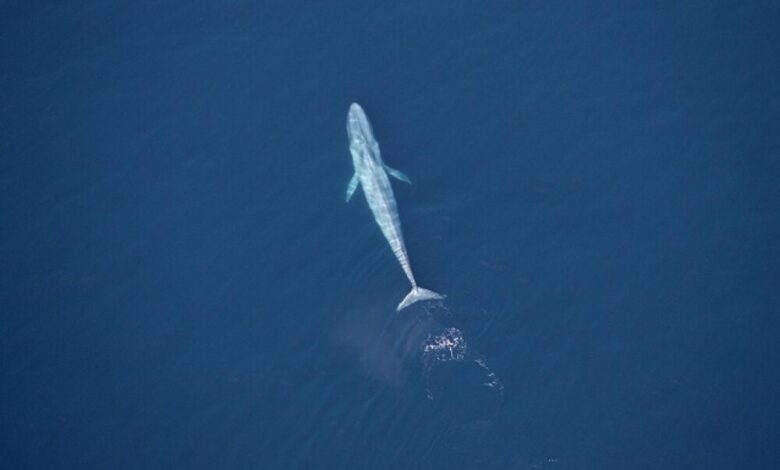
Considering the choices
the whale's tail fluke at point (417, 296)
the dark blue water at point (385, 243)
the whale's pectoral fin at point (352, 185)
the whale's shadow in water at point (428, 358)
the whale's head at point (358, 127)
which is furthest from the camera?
the whale's head at point (358, 127)

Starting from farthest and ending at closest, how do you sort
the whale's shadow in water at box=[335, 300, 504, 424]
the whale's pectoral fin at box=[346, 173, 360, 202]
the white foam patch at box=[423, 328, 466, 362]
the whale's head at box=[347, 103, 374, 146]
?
the whale's head at box=[347, 103, 374, 146] < the whale's pectoral fin at box=[346, 173, 360, 202] < the white foam patch at box=[423, 328, 466, 362] < the whale's shadow in water at box=[335, 300, 504, 424]

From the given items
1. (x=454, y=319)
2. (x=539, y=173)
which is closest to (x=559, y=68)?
(x=539, y=173)

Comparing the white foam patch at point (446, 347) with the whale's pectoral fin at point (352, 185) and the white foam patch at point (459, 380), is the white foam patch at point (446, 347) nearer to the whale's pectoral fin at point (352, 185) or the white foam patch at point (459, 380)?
the white foam patch at point (459, 380)

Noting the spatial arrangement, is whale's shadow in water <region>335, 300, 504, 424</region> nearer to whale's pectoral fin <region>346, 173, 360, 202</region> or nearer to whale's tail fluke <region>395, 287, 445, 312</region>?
whale's tail fluke <region>395, 287, 445, 312</region>

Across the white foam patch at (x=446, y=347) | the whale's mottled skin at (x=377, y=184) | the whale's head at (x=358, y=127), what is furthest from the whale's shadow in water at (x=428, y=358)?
the whale's head at (x=358, y=127)

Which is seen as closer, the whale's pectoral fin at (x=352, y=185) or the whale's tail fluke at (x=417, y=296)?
the whale's tail fluke at (x=417, y=296)

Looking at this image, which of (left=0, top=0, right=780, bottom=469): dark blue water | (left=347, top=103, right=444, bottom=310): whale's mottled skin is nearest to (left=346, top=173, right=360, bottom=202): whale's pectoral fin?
(left=347, top=103, right=444, bottom=310): whale's mottled skin
